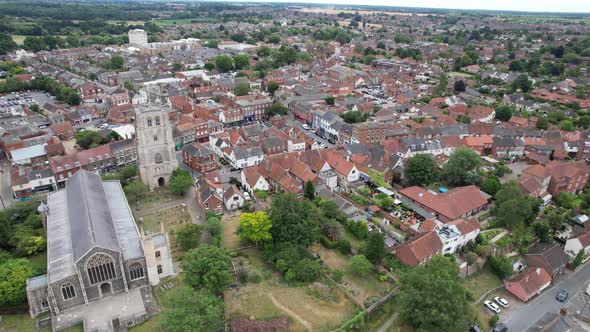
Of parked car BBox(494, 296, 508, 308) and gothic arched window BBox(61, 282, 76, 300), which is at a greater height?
gothic arched window BBox(61, 282, 76, 300)

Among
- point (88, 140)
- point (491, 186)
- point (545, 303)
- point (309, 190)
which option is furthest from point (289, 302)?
point (88, 140)

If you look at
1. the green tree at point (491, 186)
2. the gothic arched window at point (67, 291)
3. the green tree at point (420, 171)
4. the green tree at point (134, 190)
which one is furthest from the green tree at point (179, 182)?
the green tree at point (491, 186)

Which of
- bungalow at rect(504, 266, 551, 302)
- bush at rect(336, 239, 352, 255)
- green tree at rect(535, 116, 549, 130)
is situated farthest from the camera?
green tree at rect(535, 116, 549, 130)

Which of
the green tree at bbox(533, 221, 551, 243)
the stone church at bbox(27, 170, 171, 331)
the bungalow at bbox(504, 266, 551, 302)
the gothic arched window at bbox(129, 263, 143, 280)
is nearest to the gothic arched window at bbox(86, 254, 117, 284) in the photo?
the stone church at bbox(27, 170, 171, 331)

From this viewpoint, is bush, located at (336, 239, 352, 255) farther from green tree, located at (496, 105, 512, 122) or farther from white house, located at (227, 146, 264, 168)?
green tree, located at (496, 105, 512, 122)

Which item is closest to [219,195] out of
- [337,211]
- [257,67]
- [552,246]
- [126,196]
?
[126,196]

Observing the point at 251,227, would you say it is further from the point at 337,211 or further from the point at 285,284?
the point at 337,211
